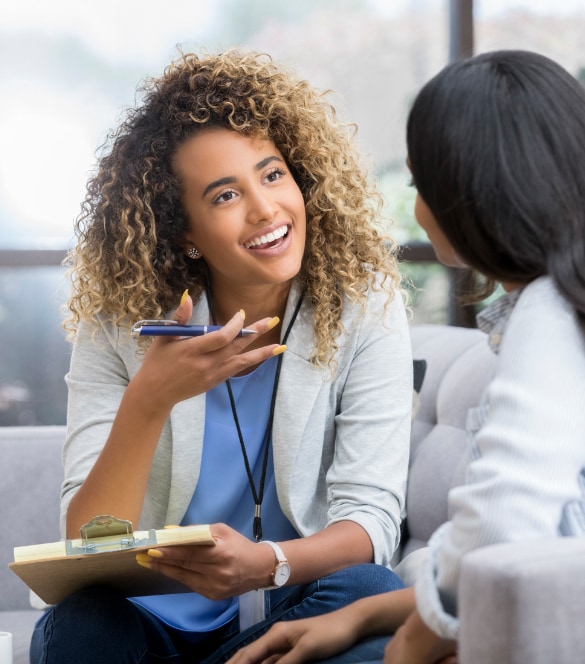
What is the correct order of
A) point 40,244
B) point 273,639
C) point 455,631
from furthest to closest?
point 40,244
point 273,639
point 455,631

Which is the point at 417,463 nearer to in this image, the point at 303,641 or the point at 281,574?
the point at 281,574

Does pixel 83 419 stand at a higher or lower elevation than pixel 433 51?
lower

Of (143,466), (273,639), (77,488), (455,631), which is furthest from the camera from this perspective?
(77,488)

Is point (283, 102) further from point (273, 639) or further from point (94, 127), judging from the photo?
point (94, 127)

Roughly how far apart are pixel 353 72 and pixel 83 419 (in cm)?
217

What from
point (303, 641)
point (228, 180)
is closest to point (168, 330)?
point (228, 180)

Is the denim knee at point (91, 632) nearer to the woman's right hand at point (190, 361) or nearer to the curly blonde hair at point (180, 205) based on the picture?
the woman's right hand at point (190, 361)

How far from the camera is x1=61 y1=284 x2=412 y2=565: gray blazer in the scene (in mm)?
1541

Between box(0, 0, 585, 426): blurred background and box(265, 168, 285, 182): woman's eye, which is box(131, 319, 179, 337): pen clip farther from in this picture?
box(0, 0, 585, 426): blurred background

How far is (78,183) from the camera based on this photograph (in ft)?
10.8

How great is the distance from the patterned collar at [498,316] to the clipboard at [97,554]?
15.8 inches

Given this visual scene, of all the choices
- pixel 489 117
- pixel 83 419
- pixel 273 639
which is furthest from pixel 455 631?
pixel 83 419

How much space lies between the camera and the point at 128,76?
3.31m

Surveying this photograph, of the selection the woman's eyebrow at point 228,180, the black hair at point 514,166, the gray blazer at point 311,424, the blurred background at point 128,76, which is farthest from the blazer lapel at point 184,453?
the blurred background at point 128,76
